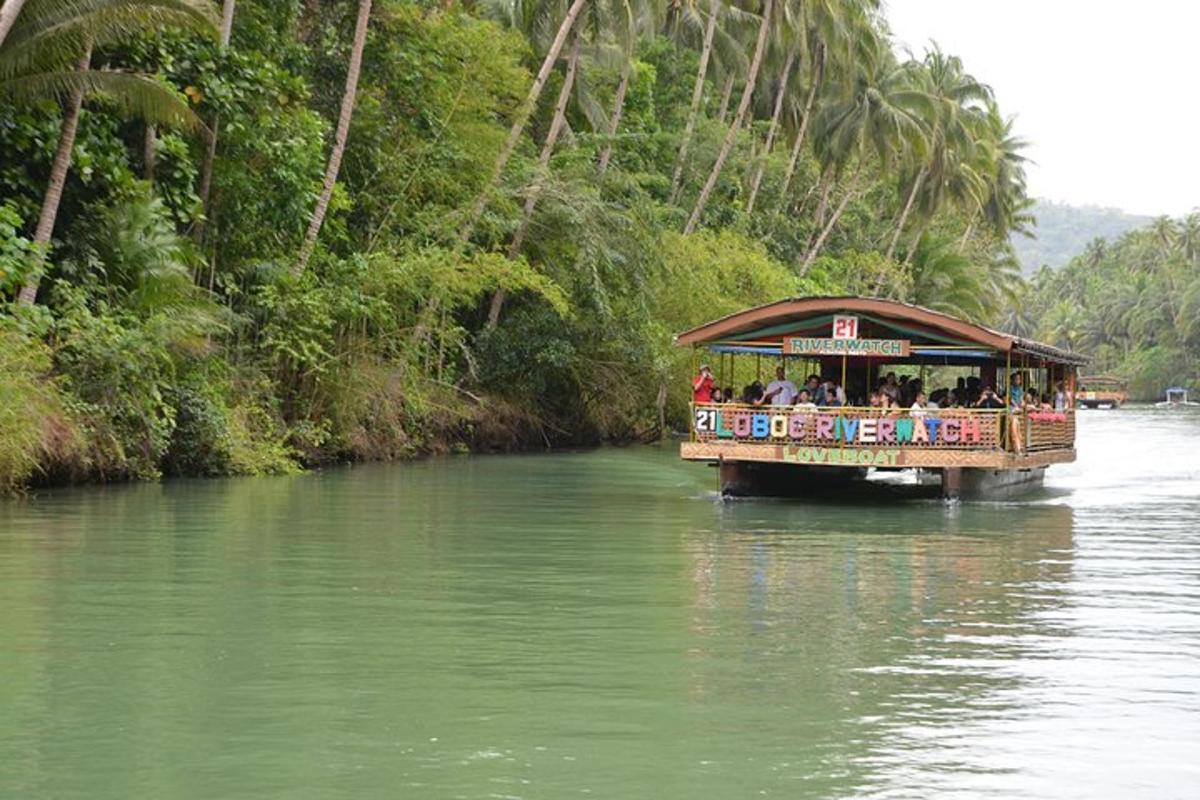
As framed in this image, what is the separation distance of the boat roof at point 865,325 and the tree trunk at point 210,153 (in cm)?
798

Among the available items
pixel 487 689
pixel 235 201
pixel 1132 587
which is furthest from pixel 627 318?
pixel 487 689

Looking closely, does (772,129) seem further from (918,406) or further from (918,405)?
(918,406)

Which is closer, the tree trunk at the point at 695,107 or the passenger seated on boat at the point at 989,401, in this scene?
the passenger seated on boat at the point at 989,401

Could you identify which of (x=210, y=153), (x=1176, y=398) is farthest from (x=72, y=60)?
(x=1176, y=398)

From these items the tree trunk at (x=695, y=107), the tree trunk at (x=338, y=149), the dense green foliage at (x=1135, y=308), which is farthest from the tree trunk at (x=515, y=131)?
the dense green foliage at (x=1135, y=308)

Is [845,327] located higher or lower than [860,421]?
higher

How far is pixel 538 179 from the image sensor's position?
121 ft

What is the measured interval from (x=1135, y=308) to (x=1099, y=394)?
2517 cm

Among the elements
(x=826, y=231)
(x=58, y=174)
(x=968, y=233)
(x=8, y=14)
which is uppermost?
(x=968, y=233)

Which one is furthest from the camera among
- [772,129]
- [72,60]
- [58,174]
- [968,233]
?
[968,233]

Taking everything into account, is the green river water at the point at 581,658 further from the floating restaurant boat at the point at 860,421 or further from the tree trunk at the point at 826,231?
the tree trunk at the point at 826,231

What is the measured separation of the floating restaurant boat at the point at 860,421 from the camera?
2405 cm

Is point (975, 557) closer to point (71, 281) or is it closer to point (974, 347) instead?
point (974, 347)

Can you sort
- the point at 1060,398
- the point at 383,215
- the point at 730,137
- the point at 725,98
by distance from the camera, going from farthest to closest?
the point at 725,98
the point at 730,137
the point at 383,215
the point at 1060,398
